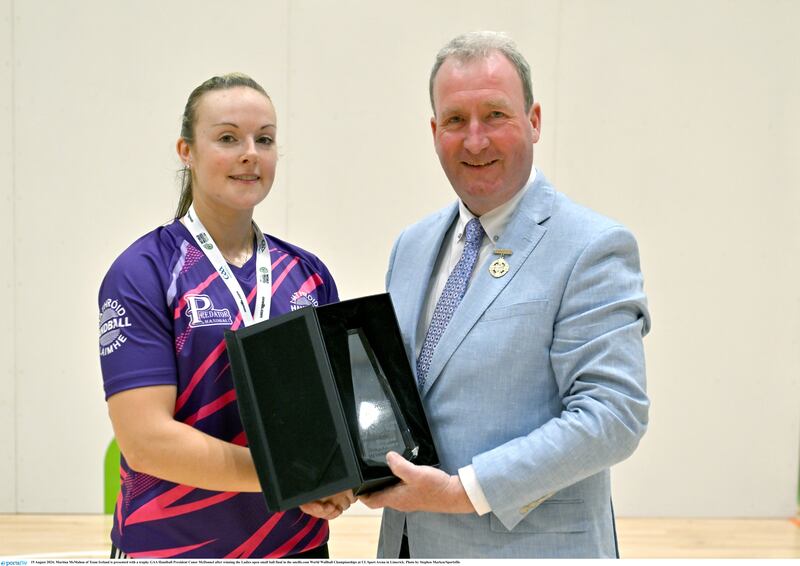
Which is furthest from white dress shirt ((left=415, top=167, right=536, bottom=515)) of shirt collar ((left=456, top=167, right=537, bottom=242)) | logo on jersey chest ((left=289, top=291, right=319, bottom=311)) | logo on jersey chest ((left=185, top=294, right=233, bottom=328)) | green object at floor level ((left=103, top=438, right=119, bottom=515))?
green object at floor level ((left=103, top=438, right=119, bottom=515))

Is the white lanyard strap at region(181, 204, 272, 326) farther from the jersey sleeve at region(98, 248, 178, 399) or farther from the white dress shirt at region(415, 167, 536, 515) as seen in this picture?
the white dress shirt at region(415, 167, 536, 515)

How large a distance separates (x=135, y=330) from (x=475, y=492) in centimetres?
80

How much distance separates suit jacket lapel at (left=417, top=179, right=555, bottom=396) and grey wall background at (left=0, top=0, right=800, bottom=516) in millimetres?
2906

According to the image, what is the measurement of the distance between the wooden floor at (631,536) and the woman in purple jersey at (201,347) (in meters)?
2.20

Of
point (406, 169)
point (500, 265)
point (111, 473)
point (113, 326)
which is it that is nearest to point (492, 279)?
point (500, 265)

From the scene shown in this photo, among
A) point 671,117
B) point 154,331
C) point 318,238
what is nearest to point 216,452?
point 154,331

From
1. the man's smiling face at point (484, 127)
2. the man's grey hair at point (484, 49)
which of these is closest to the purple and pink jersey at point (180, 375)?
the man's smiling face at point (484, 127)

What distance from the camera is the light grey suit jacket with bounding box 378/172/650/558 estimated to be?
5.00 ft

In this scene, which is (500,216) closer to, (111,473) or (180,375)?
(180,375)

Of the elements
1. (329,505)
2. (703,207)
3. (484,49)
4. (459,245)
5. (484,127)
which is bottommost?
(329,505)

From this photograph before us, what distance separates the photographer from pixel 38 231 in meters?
4.50

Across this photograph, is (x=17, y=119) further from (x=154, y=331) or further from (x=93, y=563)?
Answer: (x=93, y=563)

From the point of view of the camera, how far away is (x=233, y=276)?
186 cm

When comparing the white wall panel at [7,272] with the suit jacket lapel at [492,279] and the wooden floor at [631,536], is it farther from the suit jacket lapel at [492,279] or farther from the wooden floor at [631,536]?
the suit jacket lapel at [492,279]
